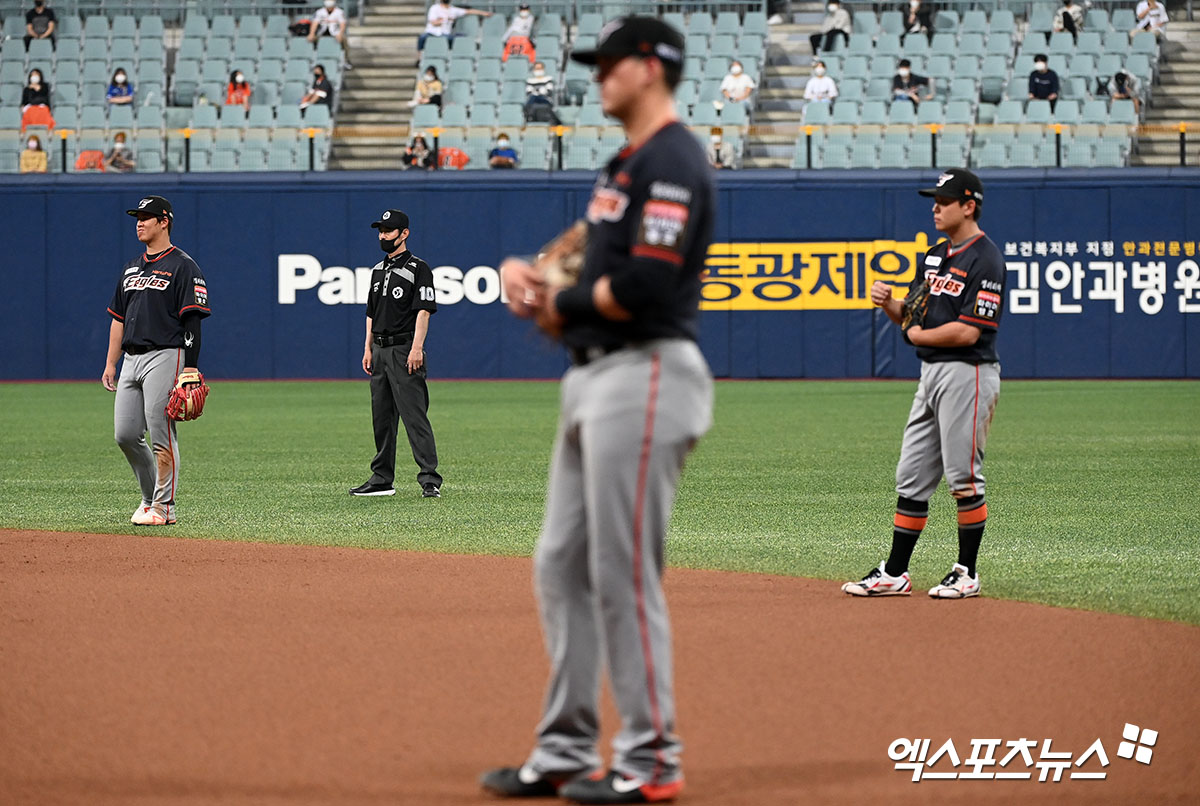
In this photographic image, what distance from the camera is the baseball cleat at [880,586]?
7016 millimetres

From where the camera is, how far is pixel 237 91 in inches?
1112

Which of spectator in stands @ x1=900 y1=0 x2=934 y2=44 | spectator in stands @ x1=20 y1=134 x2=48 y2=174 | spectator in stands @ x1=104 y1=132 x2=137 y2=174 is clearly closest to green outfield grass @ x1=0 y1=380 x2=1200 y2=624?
spectator in stands @ x1=104 y1=132 x2=137 y2=174

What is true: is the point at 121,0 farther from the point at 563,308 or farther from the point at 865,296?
the point at 563,308

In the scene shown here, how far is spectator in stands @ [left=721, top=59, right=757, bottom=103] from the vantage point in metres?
28.0

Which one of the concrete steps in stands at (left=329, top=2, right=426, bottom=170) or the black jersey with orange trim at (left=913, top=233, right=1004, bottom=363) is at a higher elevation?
the concrete steps in stands at (left=329, top=2, right=426, bottom=170)

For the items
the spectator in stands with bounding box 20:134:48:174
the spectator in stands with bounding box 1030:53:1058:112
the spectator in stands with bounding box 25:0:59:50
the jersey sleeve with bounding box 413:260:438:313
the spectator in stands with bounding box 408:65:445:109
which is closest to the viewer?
the jersey sleeve with bounding box 413:260:438:313

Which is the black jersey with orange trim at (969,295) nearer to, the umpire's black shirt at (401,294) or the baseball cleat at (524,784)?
the baseball cleat at (524,784)

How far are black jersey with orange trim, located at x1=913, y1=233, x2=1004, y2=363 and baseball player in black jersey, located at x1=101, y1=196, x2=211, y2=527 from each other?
4736 mm

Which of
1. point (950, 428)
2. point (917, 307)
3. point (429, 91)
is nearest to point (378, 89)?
point (429, 91)

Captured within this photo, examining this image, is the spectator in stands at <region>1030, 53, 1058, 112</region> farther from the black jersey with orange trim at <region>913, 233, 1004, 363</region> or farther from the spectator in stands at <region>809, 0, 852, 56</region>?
the black jersey with orange trim at <region>913, 233, 1004, 363</region>

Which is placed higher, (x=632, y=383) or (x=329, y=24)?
(x=329, y=24)

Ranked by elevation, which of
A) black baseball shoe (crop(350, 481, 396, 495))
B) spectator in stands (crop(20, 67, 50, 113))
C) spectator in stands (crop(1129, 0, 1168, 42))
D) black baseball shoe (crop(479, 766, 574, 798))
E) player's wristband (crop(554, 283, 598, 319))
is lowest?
black baseball shoe (crop(350, 481, 396, 495))

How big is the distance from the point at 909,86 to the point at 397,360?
725 inches

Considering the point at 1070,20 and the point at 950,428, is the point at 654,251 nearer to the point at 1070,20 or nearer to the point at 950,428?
the point at 950,428
